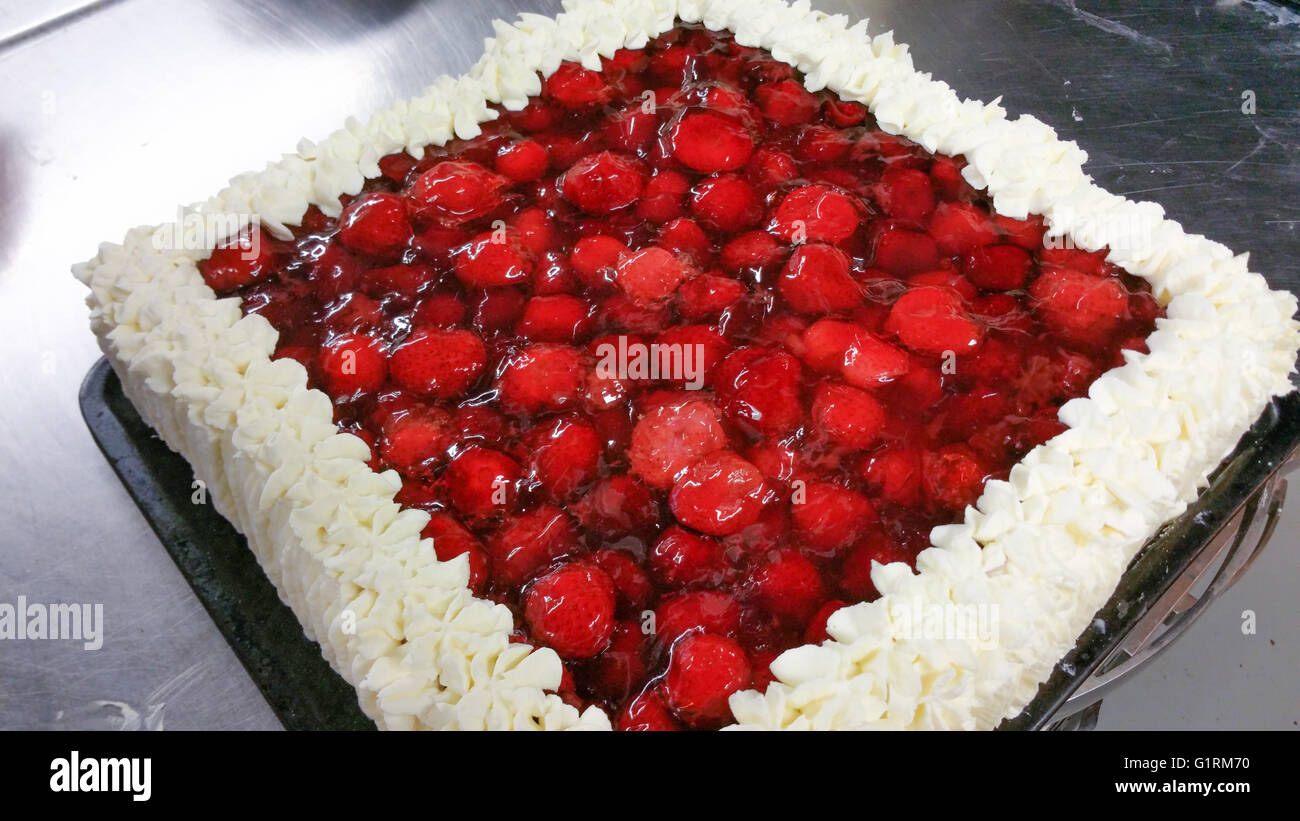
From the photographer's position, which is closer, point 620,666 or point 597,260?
point 620,666

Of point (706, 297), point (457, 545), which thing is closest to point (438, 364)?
point (457, 545)

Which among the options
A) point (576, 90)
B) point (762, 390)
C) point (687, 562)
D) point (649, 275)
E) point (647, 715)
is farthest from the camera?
point (576, 90)

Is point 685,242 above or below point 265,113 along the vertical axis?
below

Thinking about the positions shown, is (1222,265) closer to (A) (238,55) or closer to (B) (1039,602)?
(B) (1039,602)

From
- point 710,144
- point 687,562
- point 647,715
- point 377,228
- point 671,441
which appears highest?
point 710,144

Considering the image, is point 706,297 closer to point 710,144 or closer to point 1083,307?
point 710,144

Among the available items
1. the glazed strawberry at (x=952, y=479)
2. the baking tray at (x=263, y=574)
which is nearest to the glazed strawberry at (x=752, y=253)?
the glazed strawberry at (x=952, y=479)

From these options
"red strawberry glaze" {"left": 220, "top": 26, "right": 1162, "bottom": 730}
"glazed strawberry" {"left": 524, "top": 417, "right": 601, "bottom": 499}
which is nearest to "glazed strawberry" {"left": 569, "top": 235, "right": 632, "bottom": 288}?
"red strawberry glaze" {"left": 220, "top": 26, "right": 1162, "bottom": 730}
